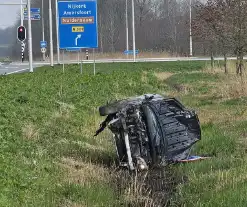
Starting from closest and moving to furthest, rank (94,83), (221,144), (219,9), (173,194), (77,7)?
1. (173,194)
2. (221,144)
3. (94,83)
4. (219,9)
5. (77,7)

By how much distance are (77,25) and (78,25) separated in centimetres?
5

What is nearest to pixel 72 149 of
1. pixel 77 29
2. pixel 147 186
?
pixel 147 186

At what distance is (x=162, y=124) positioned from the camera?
8.80 metres

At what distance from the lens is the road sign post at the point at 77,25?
976 inches

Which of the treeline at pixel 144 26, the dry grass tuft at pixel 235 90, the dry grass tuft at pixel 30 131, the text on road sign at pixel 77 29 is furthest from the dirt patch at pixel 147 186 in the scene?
the treeline at pixel 144 26

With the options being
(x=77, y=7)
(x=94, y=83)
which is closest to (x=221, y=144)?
(x=94, y=83)

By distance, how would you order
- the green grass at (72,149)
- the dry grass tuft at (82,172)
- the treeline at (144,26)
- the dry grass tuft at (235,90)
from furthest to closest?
1. the treeline at (144,26)
2. the dry grass tuft at (235,90)
3. the dry grass tuft at (82,172)
4. the green grass at (72,149)

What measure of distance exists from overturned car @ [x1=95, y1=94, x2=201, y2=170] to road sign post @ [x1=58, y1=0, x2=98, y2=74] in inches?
632

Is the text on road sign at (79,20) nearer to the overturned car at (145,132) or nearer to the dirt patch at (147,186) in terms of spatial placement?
the overturned car at (145,132)

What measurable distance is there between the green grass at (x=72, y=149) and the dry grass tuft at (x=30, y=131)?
25mm

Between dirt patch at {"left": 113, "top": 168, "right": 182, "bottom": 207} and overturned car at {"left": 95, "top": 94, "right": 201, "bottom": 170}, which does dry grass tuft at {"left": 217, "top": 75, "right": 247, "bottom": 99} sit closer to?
overturned car at {"left": 95, "top": 94, "right": 201, "bottom": 170}

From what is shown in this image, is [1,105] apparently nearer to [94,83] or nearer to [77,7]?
[94,83]

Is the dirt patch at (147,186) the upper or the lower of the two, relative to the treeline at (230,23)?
lower

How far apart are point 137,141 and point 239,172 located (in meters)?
1.92
